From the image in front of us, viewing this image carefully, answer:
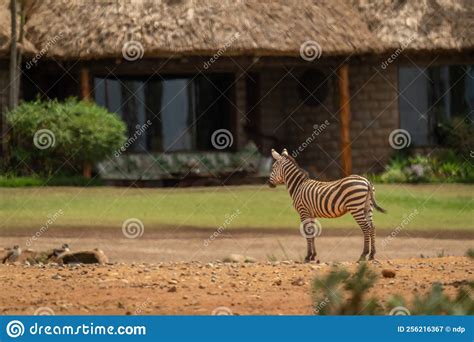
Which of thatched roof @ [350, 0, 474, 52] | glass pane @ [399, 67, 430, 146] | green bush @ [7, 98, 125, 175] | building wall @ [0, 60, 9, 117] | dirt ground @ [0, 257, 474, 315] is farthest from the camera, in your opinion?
glass pane @ [399, 67, 430, 146]

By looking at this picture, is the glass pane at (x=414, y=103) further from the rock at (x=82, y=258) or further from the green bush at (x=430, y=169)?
the rock at (x=82, y=258)

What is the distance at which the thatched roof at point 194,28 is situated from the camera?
1853 cm

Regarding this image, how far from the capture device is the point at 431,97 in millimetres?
20672

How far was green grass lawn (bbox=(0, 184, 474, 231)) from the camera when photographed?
566 inches

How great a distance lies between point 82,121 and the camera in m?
17.9

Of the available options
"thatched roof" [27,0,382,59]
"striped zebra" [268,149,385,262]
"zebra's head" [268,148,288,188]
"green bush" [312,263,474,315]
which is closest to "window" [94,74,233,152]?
"thatched roof" [27,0,382,59]

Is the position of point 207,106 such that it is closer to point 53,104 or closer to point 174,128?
point 174,128

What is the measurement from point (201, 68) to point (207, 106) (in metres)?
1.27

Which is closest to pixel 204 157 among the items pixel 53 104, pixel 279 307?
pixel 53 104

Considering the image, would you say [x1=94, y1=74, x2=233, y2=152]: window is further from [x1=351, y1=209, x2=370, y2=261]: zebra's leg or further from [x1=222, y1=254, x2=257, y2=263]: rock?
[x1=351, y1=209, x2=370, y2=261]: zebra's leg

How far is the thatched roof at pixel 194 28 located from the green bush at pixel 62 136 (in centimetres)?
110

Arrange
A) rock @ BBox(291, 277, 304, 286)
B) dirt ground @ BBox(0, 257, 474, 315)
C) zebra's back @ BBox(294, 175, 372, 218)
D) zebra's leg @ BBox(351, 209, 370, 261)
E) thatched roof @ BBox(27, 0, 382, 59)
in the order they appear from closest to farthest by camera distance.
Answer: dirt ground @ BBox(0, 257, 474, 315) < rock @ BBox(291, 277, 304, 286) < zebra's leg @ BBox(351, 209, 370, 261) < zebra's back @ BBox(294, 175, 372, 218) < thatched roof @ BBox(27, 0, 382, 59)

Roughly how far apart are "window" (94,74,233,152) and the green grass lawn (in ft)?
9.09

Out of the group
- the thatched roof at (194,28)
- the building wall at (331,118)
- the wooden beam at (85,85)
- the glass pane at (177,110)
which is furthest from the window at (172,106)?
the thatched roof at (194,28)
